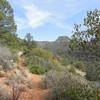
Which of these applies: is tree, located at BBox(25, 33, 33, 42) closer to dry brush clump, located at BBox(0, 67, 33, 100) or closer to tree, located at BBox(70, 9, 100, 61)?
dry brush clump, located at BBox(0, 67, 33, 100)

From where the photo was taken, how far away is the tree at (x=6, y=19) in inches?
666

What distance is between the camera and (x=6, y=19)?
17.2 m

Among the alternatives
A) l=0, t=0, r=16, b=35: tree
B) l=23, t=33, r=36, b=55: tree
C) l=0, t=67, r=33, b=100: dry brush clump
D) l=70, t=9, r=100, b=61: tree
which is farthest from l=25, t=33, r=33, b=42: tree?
l=70, t=9, r=100, b=61: tree

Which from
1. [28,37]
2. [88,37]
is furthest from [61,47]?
[88,37]

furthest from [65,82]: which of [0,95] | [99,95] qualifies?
[0,95]

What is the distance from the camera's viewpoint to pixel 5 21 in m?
17.2

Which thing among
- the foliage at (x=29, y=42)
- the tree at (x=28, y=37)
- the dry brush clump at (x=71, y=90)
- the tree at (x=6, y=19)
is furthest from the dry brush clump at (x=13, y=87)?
the tree at (x=28, y=37)

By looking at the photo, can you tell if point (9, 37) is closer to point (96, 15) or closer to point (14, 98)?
point (14, 98)

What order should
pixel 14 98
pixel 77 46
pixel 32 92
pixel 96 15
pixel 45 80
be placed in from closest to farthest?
pixel 96 15 → pixel 77 46 → pixel 14 98 → pixel 32 92 → pixel 45 80

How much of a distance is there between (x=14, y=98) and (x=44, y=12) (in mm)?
9232

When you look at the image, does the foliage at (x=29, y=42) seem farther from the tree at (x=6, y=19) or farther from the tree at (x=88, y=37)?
the tree at (x=88, y=37)

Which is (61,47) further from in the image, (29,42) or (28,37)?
(28,37)

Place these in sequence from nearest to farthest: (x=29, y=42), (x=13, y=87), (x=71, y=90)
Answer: (x=71, y=90), (x=13, y=87), (x=29, y=42)

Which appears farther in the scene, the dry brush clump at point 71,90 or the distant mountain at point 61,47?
the distant mountain at point 61,47
